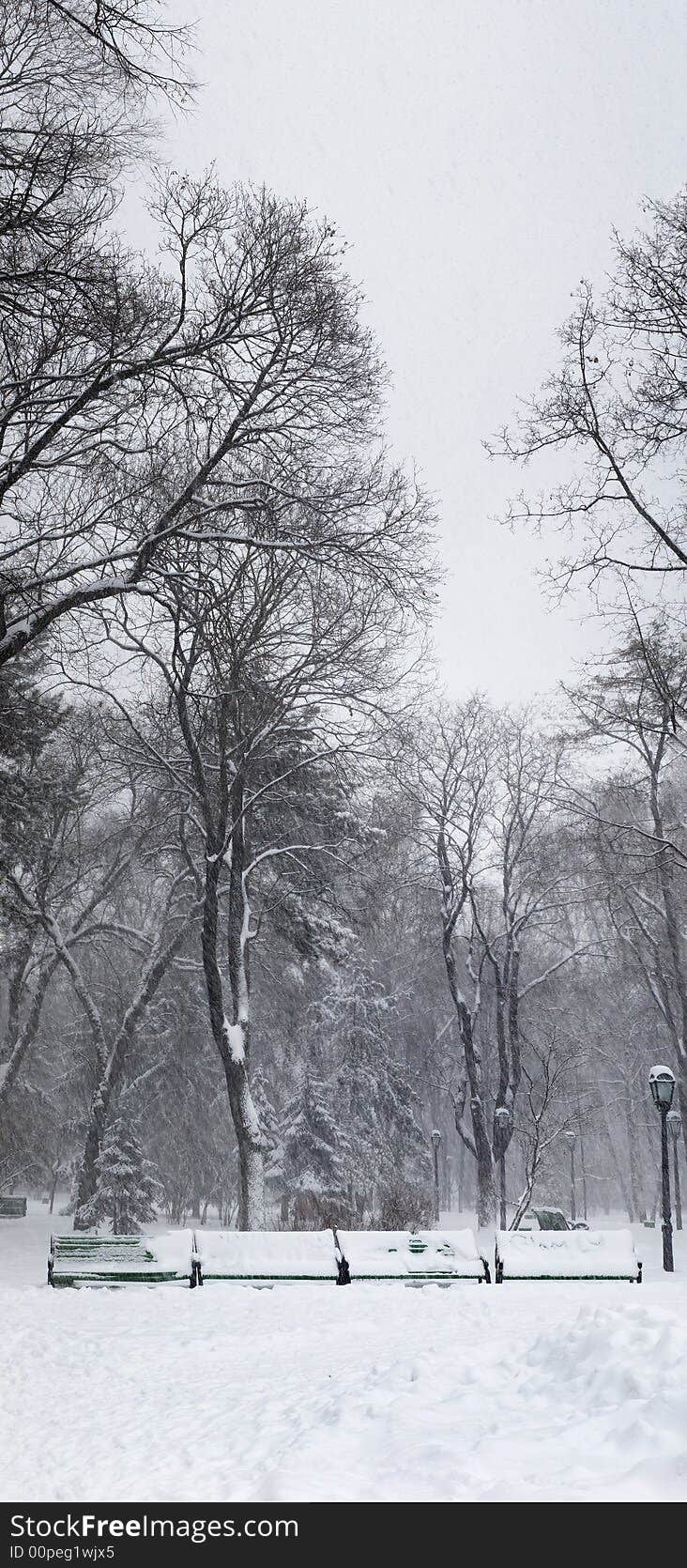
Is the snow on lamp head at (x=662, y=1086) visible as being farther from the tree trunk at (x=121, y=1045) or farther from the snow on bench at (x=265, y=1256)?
the tree trunk at (x=121, y=1045)

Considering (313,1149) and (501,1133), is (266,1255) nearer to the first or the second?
(501,1133)

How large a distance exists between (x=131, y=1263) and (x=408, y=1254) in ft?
10.5

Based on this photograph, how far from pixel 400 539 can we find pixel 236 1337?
27.9 feet

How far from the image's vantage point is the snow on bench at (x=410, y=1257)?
13047 millimetres

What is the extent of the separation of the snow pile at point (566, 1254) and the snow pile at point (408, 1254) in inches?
16.5

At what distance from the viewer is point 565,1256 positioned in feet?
45.0

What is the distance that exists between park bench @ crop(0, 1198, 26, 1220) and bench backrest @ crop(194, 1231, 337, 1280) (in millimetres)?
24059

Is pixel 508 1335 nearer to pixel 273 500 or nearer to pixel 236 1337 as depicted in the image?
pixel 236 1337

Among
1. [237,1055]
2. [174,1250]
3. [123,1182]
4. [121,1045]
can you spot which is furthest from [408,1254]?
[123,1182]

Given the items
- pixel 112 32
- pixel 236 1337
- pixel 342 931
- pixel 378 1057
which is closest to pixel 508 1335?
pixel 236 1337

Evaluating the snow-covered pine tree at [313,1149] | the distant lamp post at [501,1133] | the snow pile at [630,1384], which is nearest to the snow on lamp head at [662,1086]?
the distant lamp post at [501,1133]

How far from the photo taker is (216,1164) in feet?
125

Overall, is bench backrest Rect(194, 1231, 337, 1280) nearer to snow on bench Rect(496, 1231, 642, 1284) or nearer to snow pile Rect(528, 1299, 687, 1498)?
snow on bench Rect(496, 1231, 642, 1284)

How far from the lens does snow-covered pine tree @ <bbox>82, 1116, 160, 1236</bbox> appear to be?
28.6m
